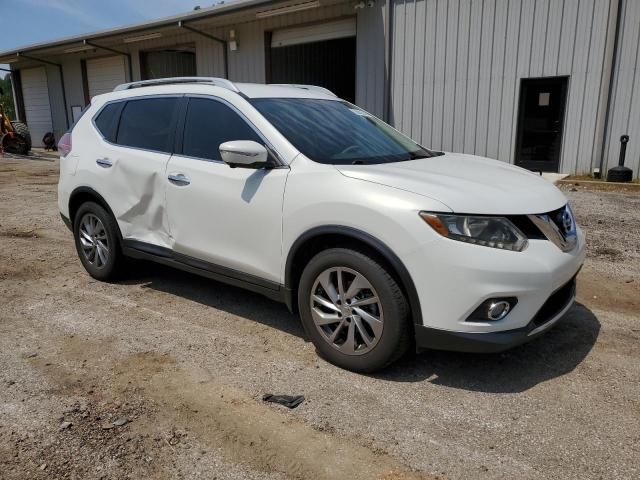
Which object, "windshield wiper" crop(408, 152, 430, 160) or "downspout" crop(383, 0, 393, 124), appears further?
"downspout" crop(383, 0, 393, 124)

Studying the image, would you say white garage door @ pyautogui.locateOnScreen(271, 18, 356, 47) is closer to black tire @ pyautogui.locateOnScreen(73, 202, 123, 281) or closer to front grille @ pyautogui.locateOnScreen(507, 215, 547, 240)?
black tire @ pyautogui.locateOnScreen(73, 202, 123, 281)

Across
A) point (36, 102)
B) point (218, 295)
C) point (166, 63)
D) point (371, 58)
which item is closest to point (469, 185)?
point (218, 295)

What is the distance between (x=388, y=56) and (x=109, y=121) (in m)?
10.2

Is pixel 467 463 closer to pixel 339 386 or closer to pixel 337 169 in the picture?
pixel 339 386

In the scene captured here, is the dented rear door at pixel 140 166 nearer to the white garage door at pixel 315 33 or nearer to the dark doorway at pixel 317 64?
the white garage door at pixel 315 33

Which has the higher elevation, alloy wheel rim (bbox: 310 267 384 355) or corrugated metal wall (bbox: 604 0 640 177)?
corrugated metal wall (bbox: 604 0 640 177)

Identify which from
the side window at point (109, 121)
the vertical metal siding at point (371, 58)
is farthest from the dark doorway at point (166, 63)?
the side window at point (109, 121)

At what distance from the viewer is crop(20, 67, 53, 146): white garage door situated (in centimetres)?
2486

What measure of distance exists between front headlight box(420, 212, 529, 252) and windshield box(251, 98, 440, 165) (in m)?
0.92

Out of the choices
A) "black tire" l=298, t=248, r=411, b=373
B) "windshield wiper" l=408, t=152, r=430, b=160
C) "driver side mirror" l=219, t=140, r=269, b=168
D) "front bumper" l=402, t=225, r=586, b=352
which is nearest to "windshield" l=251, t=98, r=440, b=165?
"windshield wiper" l=408, t=152, r=430, b=160

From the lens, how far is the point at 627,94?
436 inches

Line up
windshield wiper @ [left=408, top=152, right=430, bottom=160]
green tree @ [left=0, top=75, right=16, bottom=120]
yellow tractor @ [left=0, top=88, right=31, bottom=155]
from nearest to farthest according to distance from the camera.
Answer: windshield wiper @ [left=408, top=152, right=430, bottom=160] < yellow tractor @ [left=0, top=88, right=31, bottom=155] < green tree @ [left=0, top=75, right=16, bottom=120]

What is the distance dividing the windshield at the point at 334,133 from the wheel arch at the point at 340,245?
54 cm

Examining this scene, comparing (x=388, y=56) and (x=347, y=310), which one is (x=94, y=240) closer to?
(x=347, y=310)
